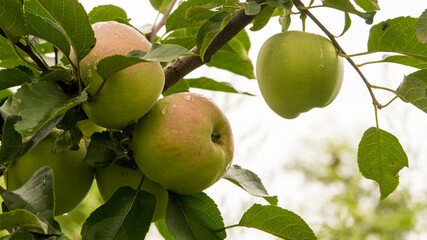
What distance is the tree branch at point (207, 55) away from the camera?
877 mm

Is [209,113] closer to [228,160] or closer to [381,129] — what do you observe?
[228,160]

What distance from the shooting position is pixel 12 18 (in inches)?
27.1

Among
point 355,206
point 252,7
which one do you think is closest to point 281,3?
point 252,7

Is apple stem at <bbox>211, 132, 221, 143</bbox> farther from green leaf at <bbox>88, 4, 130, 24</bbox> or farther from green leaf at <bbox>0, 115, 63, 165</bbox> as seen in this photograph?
green leaf at <bbox>88, 4, 130, 24</bbox>

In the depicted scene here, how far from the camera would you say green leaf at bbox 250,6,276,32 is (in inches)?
36.4

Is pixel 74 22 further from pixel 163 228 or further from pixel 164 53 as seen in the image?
pixel 163 228

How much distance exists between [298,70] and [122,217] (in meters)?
0.36

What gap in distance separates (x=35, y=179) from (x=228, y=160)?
277 millimetres

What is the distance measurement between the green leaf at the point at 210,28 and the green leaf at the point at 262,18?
17cm

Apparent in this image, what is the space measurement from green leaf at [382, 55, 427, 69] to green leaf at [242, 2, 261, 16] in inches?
10.8

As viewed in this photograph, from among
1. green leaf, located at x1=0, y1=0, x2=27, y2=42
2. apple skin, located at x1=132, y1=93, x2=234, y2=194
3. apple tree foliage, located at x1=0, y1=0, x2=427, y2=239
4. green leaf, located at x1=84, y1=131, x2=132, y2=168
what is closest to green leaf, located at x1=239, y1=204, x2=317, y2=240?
apple tree foliage, located at x1=0, y1=0, x2=427, y2=239

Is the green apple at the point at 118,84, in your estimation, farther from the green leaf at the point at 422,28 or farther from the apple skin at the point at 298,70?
the green leaf at the point at 422,28

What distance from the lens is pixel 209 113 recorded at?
81cm

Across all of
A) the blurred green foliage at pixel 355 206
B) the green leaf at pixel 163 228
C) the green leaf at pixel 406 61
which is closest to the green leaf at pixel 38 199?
the green leaf at pixel 163 228
